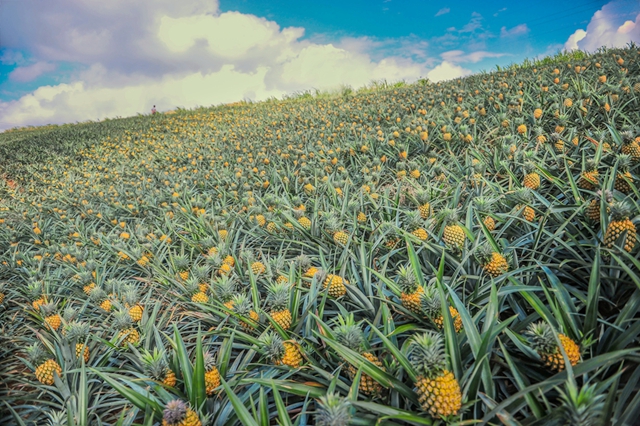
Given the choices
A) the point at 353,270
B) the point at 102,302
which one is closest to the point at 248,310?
the point at 353,270

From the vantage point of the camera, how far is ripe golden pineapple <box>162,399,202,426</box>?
87cm

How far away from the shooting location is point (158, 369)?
115 cm

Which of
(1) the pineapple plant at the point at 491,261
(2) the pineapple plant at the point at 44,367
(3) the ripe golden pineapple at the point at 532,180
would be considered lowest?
(2) the pineapple plant at the point at 44,367

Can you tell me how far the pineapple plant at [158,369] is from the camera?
1.14 metres

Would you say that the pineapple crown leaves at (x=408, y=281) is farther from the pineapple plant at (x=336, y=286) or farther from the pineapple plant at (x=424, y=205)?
the pineapple plant at (x=424, y=205)

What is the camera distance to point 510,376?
102 cm

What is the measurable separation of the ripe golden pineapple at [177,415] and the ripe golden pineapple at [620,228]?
149cm

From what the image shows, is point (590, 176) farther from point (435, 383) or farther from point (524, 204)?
point (435, 383)

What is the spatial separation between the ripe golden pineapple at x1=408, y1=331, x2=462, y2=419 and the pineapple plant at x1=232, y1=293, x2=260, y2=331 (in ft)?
2.70

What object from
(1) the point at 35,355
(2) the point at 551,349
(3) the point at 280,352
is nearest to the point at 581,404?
(2) the point at 551,349

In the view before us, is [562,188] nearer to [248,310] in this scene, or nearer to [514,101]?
[248,310]

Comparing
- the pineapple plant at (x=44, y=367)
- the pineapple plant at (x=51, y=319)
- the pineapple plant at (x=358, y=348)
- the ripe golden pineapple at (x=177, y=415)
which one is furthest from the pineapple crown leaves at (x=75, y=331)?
the pineapple plant at (x=358, y=348)

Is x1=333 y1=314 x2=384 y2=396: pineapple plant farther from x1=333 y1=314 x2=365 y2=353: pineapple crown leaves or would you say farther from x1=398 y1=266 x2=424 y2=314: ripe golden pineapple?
x1=398 y1=266 x2=424 y2=314: ripe golden pineapple

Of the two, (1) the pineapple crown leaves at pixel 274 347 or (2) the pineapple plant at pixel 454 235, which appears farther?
(2) the pineapple plant at pixel 454 235
